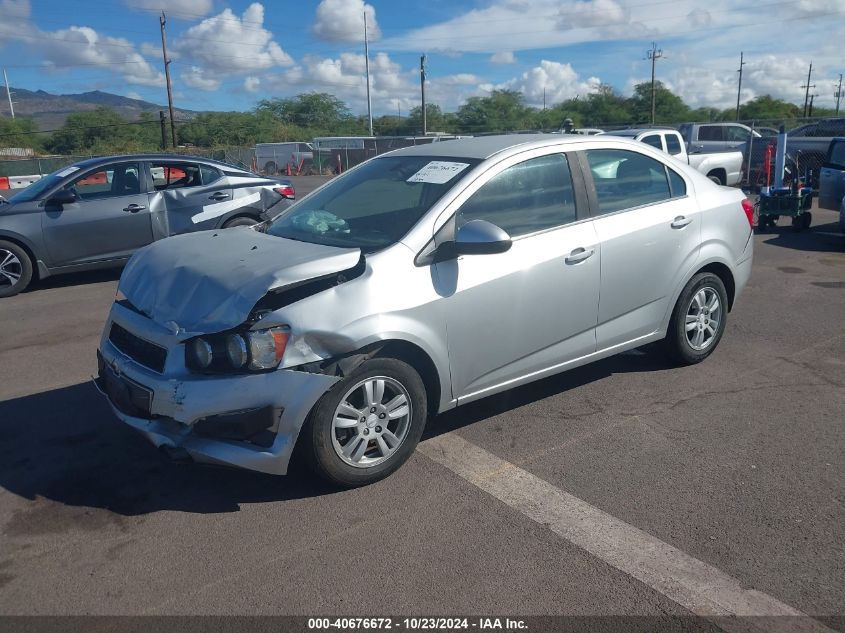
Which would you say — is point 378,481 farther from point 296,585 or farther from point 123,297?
point 123,297

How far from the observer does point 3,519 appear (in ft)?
12.4

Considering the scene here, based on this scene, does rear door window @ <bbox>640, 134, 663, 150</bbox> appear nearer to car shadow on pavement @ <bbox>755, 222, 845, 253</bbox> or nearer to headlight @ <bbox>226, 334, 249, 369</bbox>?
car shadow on pavement @ <bbox>755, 222, 845, 253</bbox>

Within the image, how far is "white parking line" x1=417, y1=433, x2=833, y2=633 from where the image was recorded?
2961 millimetres

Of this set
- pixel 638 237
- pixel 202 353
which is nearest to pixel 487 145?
pixel 638 237

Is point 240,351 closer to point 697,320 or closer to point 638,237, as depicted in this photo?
point 638,237

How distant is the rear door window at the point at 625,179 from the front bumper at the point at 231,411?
2472 mm

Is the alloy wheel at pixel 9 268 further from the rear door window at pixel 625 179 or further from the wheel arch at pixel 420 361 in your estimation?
the rear door window at pixel 625 179

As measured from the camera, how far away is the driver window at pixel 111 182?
9508 mm

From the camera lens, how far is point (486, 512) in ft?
12.3

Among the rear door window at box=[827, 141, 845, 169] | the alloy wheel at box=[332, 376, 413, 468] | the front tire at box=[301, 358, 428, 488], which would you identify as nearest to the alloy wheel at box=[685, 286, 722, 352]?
the front tire at box=[301, 358, 428, 488]

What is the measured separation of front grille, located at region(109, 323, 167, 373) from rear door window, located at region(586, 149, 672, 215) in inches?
117

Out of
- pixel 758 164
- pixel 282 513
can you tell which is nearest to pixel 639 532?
pixel 282 513

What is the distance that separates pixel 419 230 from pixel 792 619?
2.58 metres

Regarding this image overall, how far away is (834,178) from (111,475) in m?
12.8
